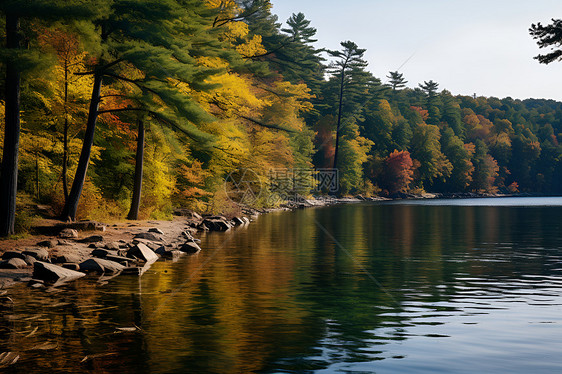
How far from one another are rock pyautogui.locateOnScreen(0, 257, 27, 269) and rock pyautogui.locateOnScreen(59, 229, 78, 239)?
204 inches

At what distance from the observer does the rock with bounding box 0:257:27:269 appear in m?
18.0

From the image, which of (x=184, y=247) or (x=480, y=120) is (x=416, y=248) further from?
(x=480, y=120)

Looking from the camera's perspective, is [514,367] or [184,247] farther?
[184,247]

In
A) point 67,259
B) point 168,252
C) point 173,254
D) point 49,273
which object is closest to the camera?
point 49,273

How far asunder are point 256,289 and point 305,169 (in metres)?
54.7

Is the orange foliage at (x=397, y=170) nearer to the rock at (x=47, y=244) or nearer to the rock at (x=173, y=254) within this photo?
the rock at (x=173, y=254)

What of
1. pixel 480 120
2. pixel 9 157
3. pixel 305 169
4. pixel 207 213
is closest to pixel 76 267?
pixel 9 157

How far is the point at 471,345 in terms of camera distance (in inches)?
425

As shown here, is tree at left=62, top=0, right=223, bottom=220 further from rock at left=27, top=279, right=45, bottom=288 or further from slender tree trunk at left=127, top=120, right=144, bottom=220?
rock at left=27, top=279, right=45, bottom=288

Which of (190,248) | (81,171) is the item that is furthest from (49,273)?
(81,171)

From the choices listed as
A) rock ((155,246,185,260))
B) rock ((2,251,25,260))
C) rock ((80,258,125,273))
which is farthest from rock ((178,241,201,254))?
rock ((2,251,25,260))

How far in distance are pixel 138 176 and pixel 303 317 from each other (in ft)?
69.9

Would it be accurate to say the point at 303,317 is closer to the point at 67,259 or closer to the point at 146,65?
the point at 67,259

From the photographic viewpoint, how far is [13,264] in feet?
59.3
